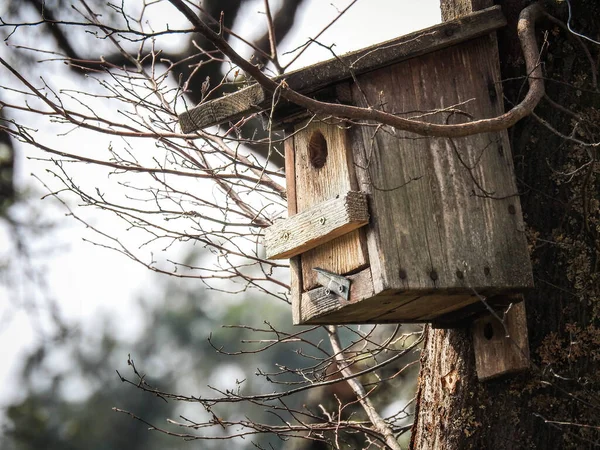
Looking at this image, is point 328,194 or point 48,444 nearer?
point 328,194

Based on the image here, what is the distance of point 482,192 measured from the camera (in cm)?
264

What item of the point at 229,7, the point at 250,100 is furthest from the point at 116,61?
the point at 250,100

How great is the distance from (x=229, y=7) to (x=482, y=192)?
238cm

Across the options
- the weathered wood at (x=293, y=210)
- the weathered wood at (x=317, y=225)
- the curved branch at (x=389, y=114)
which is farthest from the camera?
the weathered wood at (x=293, y=210)

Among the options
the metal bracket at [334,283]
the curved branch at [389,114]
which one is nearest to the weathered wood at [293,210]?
the metal bracket at [334,283]

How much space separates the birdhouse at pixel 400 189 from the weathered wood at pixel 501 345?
0.32ft

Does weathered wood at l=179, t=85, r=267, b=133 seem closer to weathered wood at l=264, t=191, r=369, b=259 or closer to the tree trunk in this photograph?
weathered wood at l=264, t=191, r=369, b=259

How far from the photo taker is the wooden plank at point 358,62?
257 cm

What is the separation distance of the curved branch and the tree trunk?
13 cm

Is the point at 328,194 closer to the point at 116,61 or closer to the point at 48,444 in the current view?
the point at 116,61

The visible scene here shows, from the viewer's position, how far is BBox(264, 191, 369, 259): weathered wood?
96.0 inches

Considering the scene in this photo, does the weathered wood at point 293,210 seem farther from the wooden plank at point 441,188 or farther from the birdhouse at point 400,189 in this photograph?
the wooden plank at point 441,188

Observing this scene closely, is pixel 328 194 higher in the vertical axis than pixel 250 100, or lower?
lower

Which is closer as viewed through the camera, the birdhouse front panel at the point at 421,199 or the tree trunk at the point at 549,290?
the birdhouse front panel at the point at 421,199
